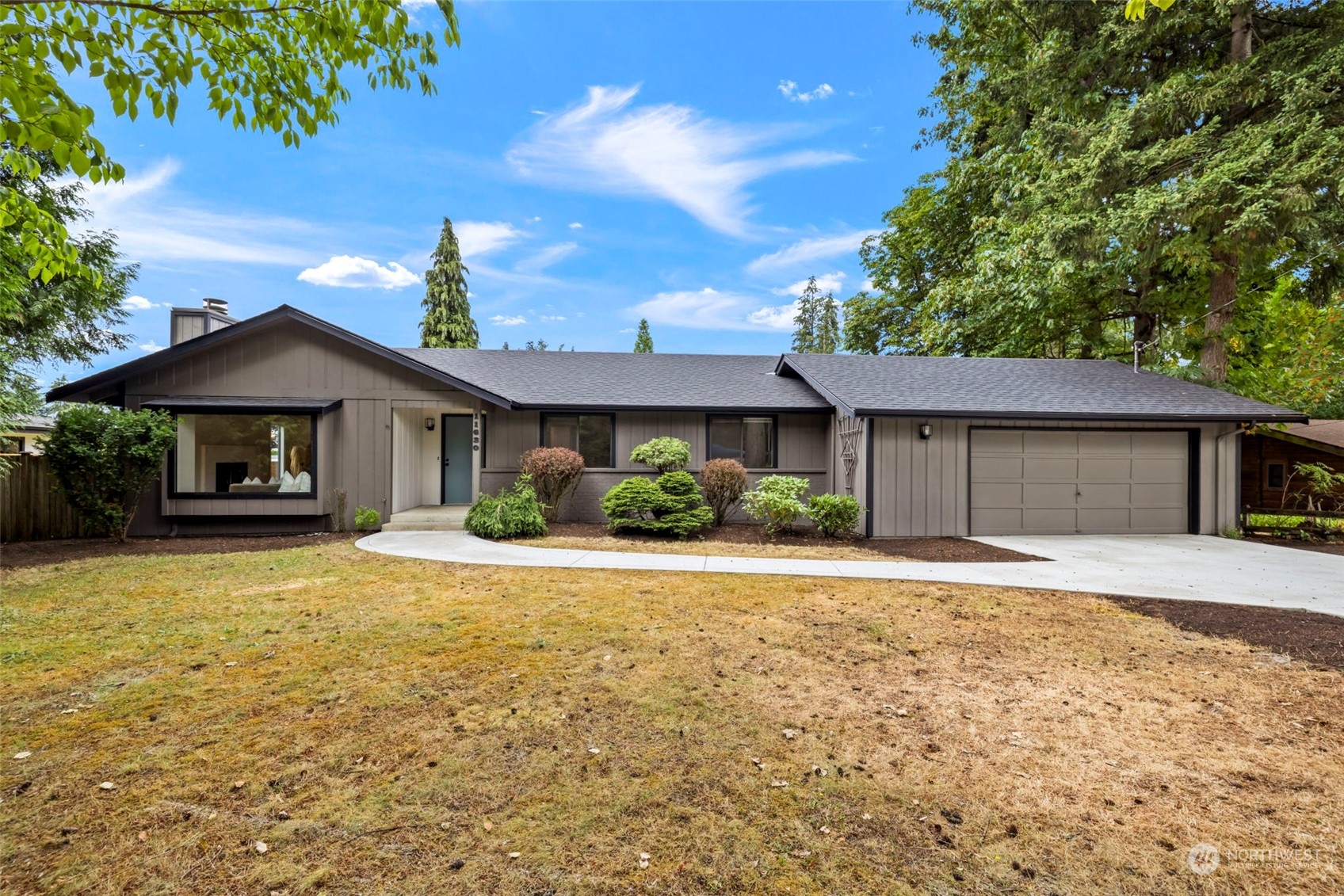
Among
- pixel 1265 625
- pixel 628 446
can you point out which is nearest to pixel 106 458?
pixel 628 446

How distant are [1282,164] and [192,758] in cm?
1630

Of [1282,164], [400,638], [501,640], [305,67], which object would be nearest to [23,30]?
[305,67]

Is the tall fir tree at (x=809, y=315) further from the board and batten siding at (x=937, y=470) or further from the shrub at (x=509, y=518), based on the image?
the shrub at (x=509, y=518)

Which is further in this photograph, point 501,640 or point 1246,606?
point 1246,606

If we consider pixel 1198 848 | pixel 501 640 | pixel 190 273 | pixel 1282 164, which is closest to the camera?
pixel 1198 848

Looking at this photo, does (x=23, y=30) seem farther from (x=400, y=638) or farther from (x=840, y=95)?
(x=840, y=95)

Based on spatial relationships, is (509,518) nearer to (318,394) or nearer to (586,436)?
(586,436)

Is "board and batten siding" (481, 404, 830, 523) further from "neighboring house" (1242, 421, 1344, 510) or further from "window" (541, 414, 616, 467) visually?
"neighboring house" (1242, 421, 1344, 510)

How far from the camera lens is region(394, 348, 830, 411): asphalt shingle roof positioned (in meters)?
11.2

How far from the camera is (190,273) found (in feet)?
47.1

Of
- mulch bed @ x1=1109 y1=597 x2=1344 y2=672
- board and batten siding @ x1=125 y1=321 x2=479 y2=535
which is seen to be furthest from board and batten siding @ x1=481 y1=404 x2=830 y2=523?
mulch bed @ x1=1109 y1=597 x2=1344 y2=672

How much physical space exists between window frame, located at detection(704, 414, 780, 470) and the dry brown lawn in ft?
8.67

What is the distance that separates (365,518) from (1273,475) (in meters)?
20.6

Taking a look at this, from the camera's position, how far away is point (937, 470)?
32.5 feet
